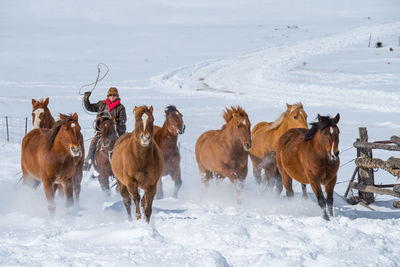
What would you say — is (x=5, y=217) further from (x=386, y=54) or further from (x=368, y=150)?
(x=386, y=54)

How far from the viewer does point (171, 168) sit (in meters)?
10.4

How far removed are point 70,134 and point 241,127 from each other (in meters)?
3.07

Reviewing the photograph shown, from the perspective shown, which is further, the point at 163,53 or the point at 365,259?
the point at 163,53

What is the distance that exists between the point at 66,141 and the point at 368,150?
5.79 m

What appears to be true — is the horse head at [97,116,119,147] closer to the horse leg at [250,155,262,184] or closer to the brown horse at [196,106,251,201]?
the brown horse at [196,106,251,201]

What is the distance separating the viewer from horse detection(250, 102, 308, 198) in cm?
1012

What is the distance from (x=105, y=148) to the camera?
10.3m

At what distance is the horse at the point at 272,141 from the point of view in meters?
10.1

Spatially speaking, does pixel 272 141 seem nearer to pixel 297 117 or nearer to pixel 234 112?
pixel 297 117

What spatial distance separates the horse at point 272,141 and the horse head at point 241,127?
3.58ft

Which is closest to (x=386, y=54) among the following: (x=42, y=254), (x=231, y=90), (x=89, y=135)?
(x=231, y=90)

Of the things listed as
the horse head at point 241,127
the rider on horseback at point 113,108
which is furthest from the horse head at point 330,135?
the rider on horseback at point 113,108

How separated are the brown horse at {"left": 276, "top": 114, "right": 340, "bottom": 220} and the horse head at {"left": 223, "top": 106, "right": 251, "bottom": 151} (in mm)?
717

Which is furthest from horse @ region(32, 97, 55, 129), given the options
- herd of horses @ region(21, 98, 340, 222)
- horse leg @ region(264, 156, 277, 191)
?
horse leg @ region(264, 156, 277, 191)
